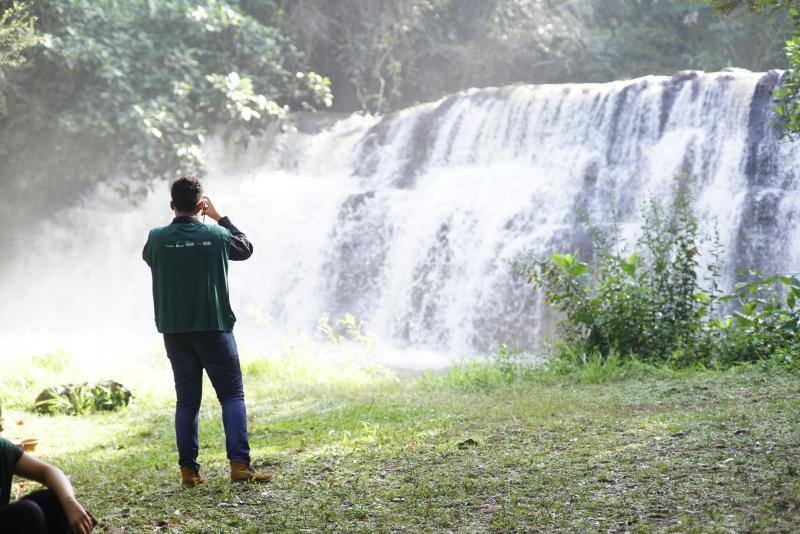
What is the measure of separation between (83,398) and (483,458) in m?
4.11

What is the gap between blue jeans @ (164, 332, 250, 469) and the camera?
4.48m

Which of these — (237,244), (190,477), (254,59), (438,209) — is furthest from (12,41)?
(190,477)

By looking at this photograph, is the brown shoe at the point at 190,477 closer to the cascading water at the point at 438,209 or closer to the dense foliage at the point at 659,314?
the dense foliage at the point at 659,314

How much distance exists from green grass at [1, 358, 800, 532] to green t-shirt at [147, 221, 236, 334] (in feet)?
2.72

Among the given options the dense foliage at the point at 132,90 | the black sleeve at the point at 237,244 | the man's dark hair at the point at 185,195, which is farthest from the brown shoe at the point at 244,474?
the dense foliage at the point at 132,90

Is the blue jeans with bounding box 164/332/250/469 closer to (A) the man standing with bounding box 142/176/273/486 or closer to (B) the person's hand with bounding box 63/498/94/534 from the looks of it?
(A) the man standing with bounding box 142/176/273/486

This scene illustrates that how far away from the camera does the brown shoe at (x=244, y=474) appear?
4566 mm

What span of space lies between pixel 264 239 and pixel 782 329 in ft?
33.3

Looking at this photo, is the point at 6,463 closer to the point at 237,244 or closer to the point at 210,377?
the point at 210,377

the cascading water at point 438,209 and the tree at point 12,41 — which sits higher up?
the tree at point 12,41

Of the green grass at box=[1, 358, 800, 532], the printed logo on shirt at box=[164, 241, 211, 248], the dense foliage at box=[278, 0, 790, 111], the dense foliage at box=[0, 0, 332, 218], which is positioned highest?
the dense foliage at box=[278, 0, 790, 111]

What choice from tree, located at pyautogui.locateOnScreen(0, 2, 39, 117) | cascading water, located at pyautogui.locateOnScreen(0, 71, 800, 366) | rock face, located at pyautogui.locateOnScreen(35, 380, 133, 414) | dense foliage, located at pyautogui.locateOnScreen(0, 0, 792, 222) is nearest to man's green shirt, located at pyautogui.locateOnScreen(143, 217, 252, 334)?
rock face, located at pyautogui.locateOnScreen(35, 380, 133, 414)

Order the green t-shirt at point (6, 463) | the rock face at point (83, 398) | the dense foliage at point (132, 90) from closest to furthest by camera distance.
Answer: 1. the green t-shirt at point (6, 463)
2. the rock face at point (83, 398)
3. the dense foliage at point (132, 90)

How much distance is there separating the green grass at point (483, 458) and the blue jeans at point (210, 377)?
0.24m
